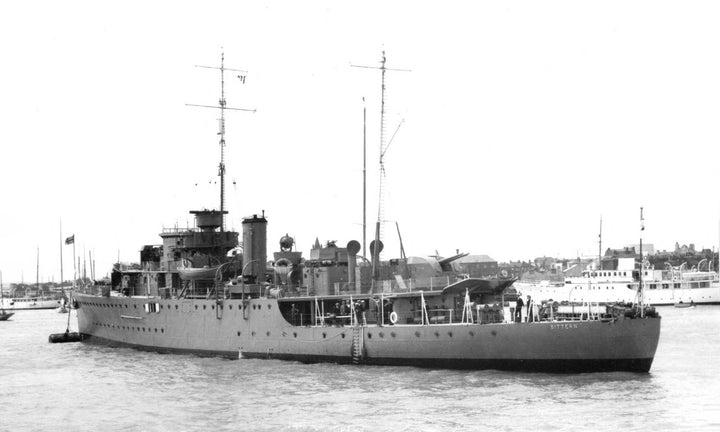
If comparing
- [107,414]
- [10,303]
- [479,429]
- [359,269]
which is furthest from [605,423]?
[10,303]

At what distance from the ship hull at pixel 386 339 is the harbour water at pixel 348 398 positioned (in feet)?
2.06

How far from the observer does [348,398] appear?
27.8 metres

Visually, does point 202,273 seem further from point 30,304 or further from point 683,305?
point 30,304

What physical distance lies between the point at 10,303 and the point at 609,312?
469ft

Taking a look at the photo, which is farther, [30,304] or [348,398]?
[30,304]

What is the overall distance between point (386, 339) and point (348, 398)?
7.08 m

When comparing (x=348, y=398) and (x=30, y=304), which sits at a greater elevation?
(x=348, y=398)

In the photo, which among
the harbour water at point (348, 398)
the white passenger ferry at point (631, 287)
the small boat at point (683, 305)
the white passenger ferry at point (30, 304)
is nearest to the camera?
the harbour water at point (348, 398)

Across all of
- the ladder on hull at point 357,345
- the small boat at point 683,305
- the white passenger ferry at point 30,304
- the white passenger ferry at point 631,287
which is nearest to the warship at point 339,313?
the ladder on hull at point 357,345

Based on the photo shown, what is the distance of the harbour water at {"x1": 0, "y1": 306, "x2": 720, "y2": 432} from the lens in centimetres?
2383

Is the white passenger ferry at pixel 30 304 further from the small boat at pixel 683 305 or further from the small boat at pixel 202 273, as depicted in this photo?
the small boat at pixel 202 273

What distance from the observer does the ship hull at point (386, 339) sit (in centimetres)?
3052

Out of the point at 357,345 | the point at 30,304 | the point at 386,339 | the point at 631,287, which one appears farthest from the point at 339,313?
the point at 30,304

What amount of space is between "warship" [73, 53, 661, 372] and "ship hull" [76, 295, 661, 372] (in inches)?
1.8
